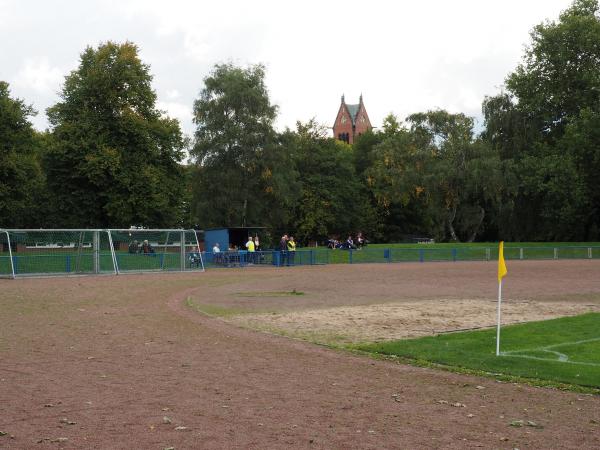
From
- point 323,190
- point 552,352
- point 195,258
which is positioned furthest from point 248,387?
point 323,190

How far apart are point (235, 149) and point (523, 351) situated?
48162 mm

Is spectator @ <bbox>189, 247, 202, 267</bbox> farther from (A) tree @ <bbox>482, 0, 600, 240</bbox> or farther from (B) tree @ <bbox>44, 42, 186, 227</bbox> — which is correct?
(A) tree @ <bbox>482, 0, 600, 240</bbox>

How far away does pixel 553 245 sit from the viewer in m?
55.8

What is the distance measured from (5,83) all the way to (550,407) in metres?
52.4

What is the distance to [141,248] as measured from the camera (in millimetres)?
36938

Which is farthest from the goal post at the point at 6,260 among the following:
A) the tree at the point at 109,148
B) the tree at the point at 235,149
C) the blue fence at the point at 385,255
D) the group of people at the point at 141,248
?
the tree at the point at 235,149

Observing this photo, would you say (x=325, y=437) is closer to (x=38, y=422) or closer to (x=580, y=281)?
(x=38, y=422)

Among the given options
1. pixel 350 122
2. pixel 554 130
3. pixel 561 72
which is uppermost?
pixel 350 122

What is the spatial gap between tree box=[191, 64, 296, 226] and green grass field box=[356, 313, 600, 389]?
4429 cm

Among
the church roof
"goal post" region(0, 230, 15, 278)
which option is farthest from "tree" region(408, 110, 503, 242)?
the church roof

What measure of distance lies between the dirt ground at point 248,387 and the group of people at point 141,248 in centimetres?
1751

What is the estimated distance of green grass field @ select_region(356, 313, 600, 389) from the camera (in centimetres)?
980

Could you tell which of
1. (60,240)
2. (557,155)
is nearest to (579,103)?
(557,155)

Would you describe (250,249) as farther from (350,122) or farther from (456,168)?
(350,122)
